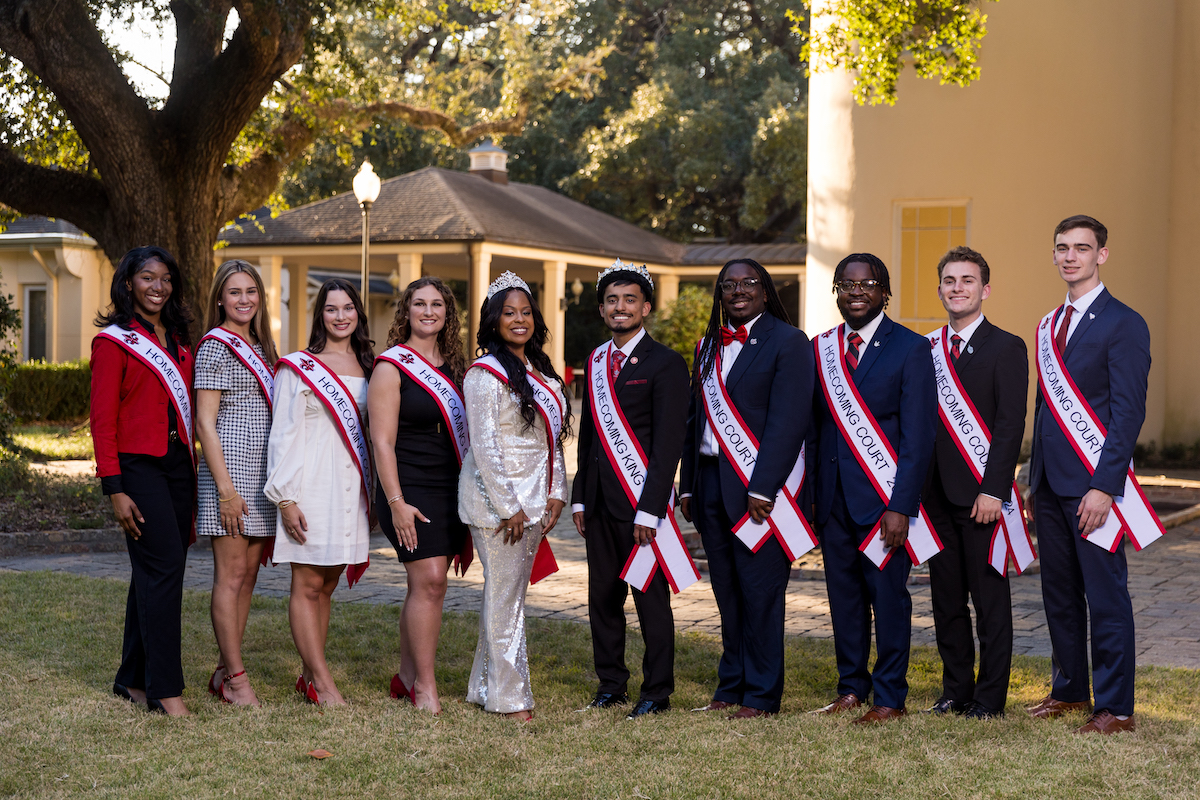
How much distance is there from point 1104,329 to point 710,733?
2.11 meters

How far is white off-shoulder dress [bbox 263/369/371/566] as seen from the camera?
476 centimetres

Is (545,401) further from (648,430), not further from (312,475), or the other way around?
(312,475)

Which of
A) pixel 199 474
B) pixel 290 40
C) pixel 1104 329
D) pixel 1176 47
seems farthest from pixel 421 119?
pixel 1104 329

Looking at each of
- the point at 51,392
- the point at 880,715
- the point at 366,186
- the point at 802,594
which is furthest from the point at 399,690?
the point at 51,392

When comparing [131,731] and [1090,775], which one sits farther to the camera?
[131,731]

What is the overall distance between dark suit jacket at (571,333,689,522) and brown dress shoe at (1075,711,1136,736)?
1783 millimetres

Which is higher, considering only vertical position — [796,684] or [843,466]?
[843,466]

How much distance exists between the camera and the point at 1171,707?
4953 mm

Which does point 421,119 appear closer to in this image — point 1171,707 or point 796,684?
point 796,684

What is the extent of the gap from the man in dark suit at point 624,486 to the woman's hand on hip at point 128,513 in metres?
1.69

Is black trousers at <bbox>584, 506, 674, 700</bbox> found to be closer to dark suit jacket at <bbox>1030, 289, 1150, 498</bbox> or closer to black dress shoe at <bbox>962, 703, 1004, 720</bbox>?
black dress shoe at <bbox>962, 703, 1004, 720</bbox>

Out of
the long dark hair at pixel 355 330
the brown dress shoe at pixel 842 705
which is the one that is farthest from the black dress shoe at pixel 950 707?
the long dark hair at pixel 355 330

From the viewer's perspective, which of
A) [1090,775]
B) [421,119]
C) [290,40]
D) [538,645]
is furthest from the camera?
[421,119]

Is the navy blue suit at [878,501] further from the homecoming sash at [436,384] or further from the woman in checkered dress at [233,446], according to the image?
the woman in checkered dress at [233,446]
